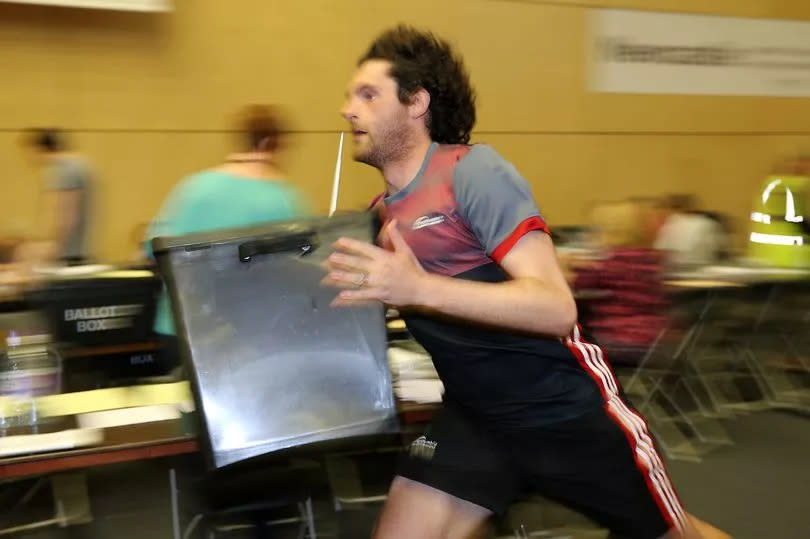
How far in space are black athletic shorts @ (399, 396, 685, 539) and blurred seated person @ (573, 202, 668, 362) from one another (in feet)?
7.97

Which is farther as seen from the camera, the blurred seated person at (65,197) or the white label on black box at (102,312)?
the blurred seated person at (65,197)

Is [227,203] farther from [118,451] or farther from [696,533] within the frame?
[696,533]

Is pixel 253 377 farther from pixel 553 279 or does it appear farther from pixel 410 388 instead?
pixel 410 388

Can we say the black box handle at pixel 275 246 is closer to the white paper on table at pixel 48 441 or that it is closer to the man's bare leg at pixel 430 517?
the man's bare leg at pixel 430 517

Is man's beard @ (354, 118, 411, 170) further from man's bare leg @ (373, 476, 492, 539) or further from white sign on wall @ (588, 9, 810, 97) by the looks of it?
white sign on wall @ (588, 9, 810, 97)

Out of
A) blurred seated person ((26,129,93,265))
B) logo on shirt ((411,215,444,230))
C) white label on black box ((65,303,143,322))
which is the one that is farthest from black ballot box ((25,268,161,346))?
logo on shirt ((411,215,444,230))

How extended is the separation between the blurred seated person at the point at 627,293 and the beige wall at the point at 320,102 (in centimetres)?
356

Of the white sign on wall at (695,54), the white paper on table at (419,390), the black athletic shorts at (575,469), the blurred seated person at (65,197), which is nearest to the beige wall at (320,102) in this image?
the white sign on wall at (695,54)

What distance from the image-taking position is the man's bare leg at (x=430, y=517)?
2.20 m

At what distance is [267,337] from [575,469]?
2.54 ft

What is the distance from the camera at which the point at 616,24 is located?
909 cm

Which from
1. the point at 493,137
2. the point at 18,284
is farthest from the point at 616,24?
the point at 18,284

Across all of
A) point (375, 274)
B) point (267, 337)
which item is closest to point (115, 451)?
point (267, 337)

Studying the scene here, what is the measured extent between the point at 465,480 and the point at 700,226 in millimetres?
4971
